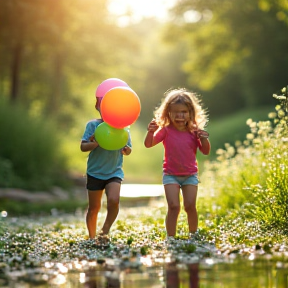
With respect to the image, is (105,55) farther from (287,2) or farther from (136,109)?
(136,109)

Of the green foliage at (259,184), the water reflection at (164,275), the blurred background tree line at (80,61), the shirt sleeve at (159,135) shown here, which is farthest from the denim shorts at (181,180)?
the blurred background tree line at (80,61)

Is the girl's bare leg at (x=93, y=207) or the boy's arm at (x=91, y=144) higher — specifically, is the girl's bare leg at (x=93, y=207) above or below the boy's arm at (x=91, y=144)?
below

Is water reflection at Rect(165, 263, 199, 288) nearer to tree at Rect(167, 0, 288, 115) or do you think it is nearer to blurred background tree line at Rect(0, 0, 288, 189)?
blurred background tree line at Rect(0, 0, 288, 189)

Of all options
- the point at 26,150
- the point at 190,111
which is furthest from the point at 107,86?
the point at 26,150

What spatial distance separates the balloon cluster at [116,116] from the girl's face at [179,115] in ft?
1.87

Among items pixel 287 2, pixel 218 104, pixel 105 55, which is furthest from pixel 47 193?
pixel 218 104

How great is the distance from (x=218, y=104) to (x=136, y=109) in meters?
58.5

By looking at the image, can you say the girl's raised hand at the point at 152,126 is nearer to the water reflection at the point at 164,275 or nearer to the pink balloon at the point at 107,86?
the pink balloon at the point at 107,86

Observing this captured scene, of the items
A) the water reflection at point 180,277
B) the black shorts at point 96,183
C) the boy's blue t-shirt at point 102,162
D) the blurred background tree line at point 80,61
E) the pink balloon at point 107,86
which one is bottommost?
the water reflection at point 180,277

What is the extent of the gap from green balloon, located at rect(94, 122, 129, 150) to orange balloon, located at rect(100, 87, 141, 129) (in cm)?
7

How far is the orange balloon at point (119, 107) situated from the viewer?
24.4 feet

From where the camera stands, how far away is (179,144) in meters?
7.93

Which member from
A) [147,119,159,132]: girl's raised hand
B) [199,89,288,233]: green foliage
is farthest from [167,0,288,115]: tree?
[147,119,159,132]: girl's raised hand

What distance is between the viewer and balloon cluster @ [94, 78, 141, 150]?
7.46 meters
